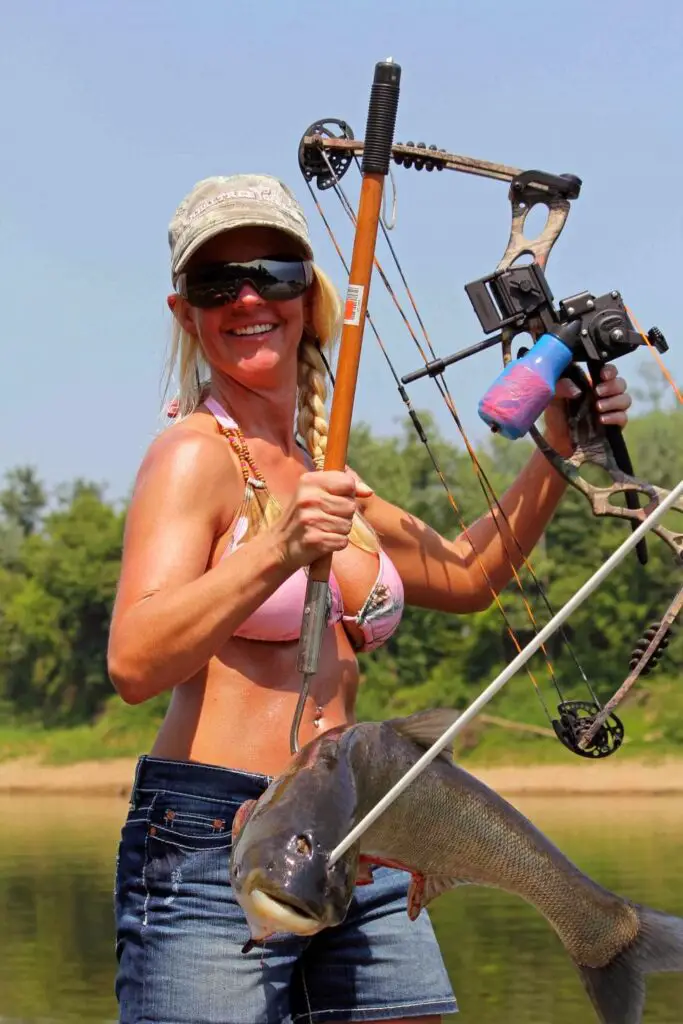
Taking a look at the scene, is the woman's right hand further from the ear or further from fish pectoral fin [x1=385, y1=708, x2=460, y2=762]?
the ear

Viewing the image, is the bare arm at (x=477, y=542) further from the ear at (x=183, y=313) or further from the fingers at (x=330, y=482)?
the fingers at (x=330, y=482)

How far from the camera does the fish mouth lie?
2721 mm

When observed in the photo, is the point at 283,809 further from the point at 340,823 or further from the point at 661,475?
the point at 661,475

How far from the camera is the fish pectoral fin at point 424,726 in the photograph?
3.13m

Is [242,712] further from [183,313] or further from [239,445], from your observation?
[183,313]

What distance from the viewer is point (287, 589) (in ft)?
11.2

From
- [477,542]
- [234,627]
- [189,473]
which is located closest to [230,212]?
[189,473]

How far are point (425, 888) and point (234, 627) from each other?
664mm

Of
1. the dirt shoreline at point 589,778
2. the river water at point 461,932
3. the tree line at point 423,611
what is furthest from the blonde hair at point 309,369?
the dirt shoreline at point 589,778

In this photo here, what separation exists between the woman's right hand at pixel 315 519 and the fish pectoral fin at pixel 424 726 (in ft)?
1.18

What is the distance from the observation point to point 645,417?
2670 centimetres

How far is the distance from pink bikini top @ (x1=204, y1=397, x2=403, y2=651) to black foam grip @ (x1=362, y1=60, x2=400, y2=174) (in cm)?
65

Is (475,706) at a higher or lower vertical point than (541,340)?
lower

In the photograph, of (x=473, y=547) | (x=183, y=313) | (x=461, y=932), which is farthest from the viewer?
(x=461, y=932)
